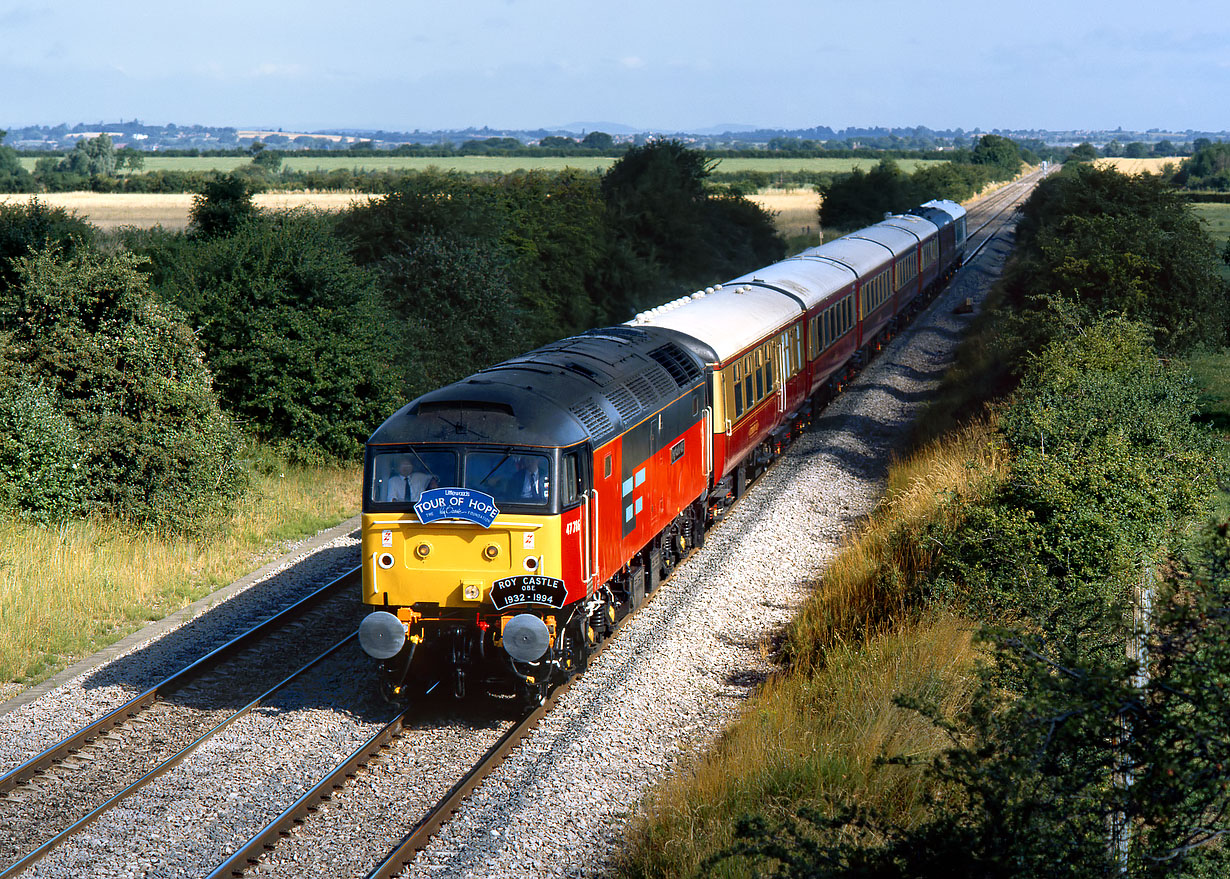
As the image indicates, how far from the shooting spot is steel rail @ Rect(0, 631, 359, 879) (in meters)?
9.08

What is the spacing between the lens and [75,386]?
20047mm

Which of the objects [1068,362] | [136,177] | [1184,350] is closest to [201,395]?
[1068,362]

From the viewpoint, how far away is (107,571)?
16672 mm

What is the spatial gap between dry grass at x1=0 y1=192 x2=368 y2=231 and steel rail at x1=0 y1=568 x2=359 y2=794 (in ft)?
181

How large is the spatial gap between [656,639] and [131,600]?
24.9 feet

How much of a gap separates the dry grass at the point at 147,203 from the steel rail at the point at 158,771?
5787cm

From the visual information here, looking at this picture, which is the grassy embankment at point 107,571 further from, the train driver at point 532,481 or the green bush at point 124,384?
the train driver at point 532,481

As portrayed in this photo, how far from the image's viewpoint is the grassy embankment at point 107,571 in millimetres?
14328

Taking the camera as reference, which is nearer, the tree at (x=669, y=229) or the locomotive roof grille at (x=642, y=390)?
the locomotive roof grille at (x=642, y=390)

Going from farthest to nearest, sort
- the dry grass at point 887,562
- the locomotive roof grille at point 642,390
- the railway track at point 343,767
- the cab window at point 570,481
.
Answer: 1. the locomotive roof grille at point 642,390
2. the dry grass at point 887,562
3. the cab window at point 570,481
4. the railway track at point 343,767

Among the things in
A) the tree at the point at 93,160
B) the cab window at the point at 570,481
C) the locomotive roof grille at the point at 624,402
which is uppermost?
the tree at the point at 93,160

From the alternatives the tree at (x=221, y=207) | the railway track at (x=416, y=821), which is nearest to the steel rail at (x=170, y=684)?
the railway track at (x=416, y=821)

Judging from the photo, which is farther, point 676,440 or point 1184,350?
point 1184,350

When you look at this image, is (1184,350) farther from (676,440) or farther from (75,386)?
(75,386)
